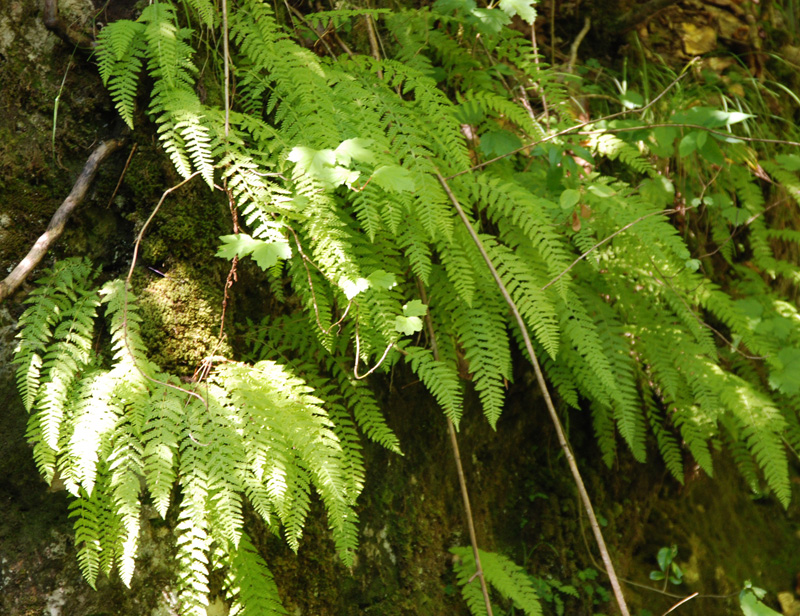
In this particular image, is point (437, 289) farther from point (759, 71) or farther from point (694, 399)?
point (759, 71)

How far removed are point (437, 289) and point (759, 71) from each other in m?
2.99

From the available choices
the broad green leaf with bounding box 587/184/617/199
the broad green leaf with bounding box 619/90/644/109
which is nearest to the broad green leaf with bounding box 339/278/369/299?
the broad green leaf with bounding box 587/184/617/199

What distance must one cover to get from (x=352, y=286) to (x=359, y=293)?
19cm

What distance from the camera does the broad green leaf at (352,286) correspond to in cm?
183

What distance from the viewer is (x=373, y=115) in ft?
7.00

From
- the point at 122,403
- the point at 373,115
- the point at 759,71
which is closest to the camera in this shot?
the point at 122,403

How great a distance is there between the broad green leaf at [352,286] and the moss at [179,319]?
501 mm

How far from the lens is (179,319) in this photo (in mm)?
2045

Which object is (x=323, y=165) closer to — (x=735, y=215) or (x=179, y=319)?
(x=179, y=319)

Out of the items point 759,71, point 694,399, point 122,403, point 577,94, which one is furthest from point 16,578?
point 759,71


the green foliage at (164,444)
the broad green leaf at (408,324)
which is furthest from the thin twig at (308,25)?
the green foliage at (164,444)

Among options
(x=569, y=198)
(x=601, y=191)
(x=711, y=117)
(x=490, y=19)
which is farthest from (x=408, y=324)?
(x=711, y=117)

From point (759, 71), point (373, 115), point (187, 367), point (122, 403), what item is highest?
point (373, 115)

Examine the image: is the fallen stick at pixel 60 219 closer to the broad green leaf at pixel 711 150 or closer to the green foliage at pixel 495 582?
the green foliage at pixel 495 582
